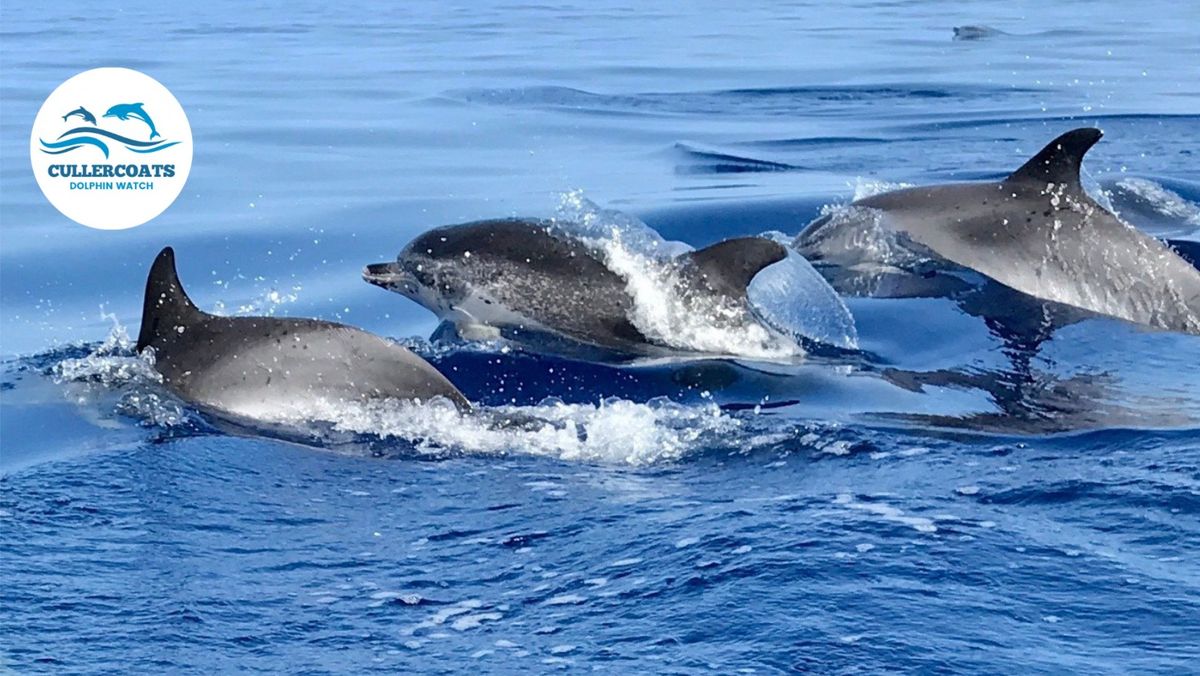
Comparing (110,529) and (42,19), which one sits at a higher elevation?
(42,19)

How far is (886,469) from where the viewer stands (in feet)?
23.0

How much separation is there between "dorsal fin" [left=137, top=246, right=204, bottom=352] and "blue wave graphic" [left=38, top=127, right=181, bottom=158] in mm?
5799

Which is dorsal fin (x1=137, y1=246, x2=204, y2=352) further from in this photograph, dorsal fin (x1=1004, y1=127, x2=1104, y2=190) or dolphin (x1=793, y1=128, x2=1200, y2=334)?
dorsal fin (x1=1004, y1=127, x2=1104, y2=190)

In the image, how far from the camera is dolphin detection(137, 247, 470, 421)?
326 inches

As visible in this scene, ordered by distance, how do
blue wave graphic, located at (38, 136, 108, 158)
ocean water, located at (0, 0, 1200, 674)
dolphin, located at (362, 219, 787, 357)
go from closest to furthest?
ocean water, located at (0, 0, 1200, 674) < dolphin, located at (362, 219, 787, 357) < blue wave graphic, located at (38, 136, 108, 158)

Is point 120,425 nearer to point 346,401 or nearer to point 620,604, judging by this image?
point 346,401

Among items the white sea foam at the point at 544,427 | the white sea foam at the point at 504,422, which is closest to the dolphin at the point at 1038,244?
the white sea foam at the point at 504,422

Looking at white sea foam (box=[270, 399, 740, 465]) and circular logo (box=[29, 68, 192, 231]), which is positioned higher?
circular logo (box=[29, 68, 192, 231])

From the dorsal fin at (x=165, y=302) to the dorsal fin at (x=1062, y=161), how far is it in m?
5.60

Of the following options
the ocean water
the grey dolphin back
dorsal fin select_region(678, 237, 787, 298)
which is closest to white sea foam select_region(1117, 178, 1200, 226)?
the ocean water

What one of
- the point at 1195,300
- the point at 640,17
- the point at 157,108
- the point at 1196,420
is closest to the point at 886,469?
the point at 1196,420

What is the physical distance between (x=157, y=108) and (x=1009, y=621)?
13575 mm

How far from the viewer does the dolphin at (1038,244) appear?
10883mm

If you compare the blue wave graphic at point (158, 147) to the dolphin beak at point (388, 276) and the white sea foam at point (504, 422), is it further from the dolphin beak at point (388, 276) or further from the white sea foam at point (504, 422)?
the white sea foam at point (504, 422)
